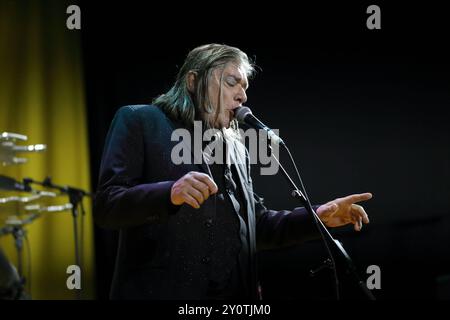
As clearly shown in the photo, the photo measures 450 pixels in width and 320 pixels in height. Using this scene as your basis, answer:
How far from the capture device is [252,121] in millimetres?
1631

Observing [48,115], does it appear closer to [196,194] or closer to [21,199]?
[21,199]

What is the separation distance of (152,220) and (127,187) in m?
0.14

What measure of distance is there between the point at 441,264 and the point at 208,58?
6.17ft

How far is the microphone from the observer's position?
1573 mm

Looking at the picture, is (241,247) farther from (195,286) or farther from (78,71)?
(78,71)

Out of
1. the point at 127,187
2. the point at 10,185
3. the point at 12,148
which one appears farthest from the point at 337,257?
the point at 12,148

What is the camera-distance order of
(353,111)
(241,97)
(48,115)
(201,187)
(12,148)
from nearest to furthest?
(201,187)
(241,97)
(12,148)
(48,115)
(353,111)

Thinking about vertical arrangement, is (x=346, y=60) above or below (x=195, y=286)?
above

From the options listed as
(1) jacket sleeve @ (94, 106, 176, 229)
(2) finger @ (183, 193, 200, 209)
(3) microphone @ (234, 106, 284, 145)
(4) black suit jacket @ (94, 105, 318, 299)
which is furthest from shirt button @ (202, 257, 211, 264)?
(3) microphone @ (234, 106, 284, 145)

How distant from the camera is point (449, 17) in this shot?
2.87m

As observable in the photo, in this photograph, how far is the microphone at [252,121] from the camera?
1.57 metres

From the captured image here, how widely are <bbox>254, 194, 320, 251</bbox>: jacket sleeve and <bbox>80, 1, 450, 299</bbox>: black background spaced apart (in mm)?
746

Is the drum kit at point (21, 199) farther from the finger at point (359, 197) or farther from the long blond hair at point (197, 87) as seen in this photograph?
the finger at point (359, 197)
